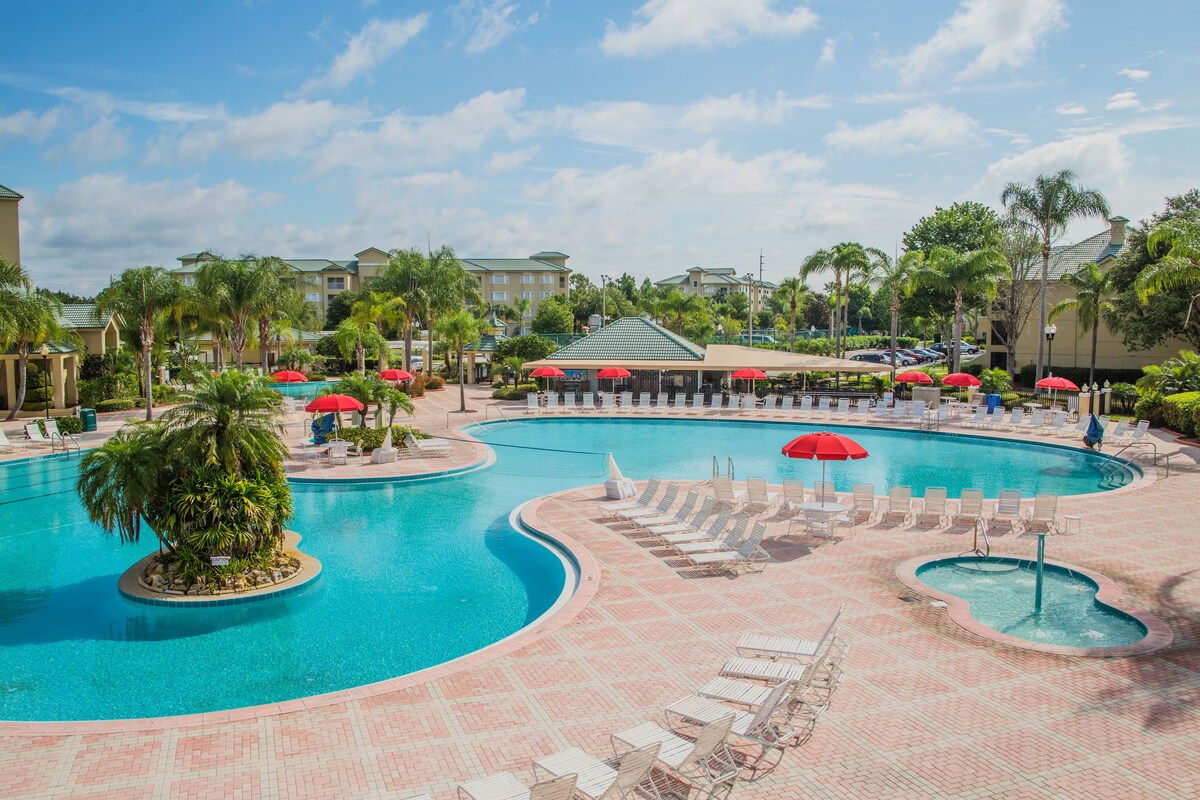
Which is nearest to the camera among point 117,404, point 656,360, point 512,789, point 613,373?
point 512,789

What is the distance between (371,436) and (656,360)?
17.5 m

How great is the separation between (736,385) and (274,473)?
1190 inches

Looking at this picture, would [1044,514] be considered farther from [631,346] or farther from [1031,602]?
[631,346]

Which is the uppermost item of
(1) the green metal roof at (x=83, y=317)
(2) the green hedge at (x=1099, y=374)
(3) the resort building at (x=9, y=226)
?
(3) the resort building at (x=9, y=226)

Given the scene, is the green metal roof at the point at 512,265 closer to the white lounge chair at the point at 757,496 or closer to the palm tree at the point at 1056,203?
the palm tree at the point at 1056,203

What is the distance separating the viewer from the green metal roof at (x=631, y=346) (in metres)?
39.9

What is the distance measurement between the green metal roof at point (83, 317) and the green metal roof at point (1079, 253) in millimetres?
49748

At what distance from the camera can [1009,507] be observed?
15594 millimetres

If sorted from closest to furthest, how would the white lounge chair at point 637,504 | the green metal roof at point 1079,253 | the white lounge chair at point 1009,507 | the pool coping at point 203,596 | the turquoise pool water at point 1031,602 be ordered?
the turquoise pool water at point 1031,602 < the pool coping at point 203,596 < the white lounge chair at point 1009,507 < the white lounge chair at point 637,504 < the green metal roof at point 1079,253

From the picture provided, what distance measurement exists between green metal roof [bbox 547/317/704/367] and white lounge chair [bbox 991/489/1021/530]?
23.7 meters

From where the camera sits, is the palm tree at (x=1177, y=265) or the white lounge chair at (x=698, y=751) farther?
the palm tree at (x=1177, y=265)

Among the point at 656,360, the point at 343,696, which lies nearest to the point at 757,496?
the point at 343,696

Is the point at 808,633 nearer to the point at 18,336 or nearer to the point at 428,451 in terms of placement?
the point at 428,451

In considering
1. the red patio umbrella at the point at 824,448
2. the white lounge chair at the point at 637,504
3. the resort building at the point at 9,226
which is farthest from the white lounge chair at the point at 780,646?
the resort building at the point at 9,226
